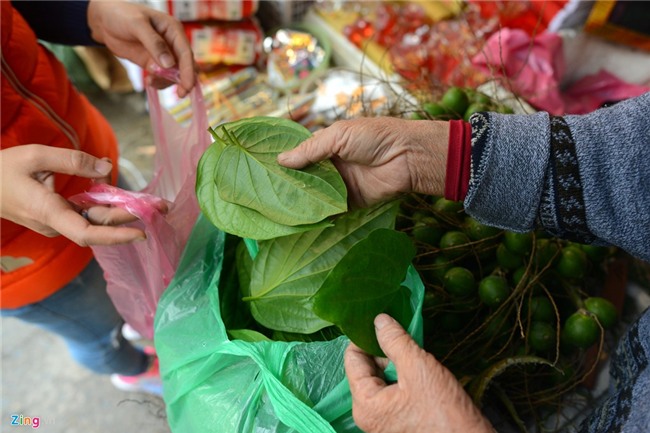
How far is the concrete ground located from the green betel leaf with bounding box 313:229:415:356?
1.59ft

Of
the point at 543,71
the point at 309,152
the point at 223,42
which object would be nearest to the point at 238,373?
the point at 309,152

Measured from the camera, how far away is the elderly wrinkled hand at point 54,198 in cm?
50

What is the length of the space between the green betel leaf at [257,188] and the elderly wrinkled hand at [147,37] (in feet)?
0.69

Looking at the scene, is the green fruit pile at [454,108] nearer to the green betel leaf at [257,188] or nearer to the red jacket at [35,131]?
the green betel leaf at [257,188]

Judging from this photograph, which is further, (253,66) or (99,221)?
(253,66)

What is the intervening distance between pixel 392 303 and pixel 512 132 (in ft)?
0.77

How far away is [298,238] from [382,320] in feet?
0.47

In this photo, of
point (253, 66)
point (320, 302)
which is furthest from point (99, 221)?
point (253, 66)

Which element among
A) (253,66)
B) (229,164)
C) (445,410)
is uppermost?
(229,164)

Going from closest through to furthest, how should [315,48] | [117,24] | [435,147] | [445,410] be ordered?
[445,410] → [435,147] → [117,24] → [315,48]

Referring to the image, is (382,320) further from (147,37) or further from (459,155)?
(147,37)

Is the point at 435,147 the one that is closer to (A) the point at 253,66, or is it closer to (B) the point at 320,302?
(B) the point at 320,302

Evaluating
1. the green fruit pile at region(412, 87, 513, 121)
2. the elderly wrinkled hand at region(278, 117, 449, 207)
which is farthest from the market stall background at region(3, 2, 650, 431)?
the elderly wrinkled hand at region(278, 117, 449, 207)

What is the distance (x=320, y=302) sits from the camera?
1.55 ft
